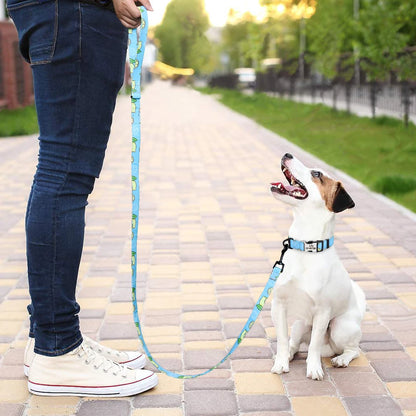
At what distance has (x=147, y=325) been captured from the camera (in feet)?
11.6

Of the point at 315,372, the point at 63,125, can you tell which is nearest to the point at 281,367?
the point at 315,372

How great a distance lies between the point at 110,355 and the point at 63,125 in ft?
3.33

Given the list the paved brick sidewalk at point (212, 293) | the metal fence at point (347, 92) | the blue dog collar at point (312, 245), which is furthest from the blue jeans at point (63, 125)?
the metal fence at point (347, 92)

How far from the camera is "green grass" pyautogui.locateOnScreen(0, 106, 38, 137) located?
14.0m

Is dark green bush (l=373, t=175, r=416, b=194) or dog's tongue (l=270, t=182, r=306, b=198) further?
dark green bush (l=373, t=175, r=416, b=194)

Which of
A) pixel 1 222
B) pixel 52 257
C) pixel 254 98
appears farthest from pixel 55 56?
pixel 254 98

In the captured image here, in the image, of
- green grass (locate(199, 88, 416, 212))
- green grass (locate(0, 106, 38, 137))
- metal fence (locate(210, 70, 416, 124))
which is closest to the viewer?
green grass (locate(199, 88, 416, 212))

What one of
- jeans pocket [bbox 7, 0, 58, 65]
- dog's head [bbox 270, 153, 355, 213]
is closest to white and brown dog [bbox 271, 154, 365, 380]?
dog's head [bbox 270, 153, 355, 213]

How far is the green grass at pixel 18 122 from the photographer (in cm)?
1397

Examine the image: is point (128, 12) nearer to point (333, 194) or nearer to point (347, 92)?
point (333, 194)

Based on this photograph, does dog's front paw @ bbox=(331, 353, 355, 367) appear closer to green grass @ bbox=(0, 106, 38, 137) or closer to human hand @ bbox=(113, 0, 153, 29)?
human hand @ bbox=(113, 0, 153, 29)

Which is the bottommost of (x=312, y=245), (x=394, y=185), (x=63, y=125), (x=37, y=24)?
(x=394, y=185)

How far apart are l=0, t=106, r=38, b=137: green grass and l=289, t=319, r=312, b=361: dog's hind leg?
11.7m

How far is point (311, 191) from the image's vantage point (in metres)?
2.72
